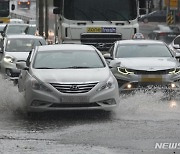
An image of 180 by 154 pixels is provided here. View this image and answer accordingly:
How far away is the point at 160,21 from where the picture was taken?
7769cm

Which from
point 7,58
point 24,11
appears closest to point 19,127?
point 7,58

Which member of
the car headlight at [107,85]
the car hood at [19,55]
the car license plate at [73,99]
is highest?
the car headlight at [107,85]

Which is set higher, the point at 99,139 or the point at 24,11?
the point at 99,139

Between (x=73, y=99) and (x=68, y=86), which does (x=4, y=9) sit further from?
(x=73, y=99)

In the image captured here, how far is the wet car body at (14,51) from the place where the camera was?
21.2 m

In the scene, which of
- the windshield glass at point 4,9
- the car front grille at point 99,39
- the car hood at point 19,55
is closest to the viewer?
the car hood at point 19,55

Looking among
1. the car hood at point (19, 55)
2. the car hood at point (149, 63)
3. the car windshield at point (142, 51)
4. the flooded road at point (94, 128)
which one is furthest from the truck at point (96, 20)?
the flooded road at point (94, 128)

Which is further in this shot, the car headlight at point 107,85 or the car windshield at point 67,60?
the car windshield at point 67,60

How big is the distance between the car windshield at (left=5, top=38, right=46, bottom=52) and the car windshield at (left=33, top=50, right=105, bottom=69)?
7385 millimetres

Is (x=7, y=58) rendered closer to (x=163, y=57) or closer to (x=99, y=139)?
(x=163, y=57)

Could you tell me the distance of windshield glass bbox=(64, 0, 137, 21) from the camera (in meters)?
22.6

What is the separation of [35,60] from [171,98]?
3.58 meters

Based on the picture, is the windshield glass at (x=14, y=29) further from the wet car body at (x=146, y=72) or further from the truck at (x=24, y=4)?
the truck at (x=24, y=4)

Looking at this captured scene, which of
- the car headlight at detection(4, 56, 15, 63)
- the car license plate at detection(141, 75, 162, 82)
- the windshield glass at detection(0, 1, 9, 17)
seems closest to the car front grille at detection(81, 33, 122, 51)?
the car headlight at detection(4, 56, 15, 63)
